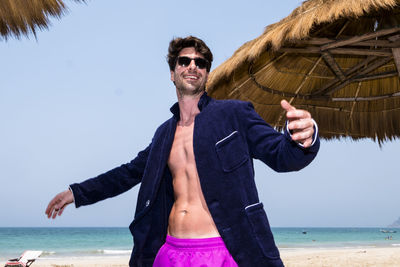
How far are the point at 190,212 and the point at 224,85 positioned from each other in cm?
314

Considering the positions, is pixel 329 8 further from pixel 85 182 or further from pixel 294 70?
pixel 85 182

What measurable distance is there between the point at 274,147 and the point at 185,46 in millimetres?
924

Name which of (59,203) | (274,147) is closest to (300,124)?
(274,147)

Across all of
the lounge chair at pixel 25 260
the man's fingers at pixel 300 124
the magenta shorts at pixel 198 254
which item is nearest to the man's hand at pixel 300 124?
the man's fingers at pixel 300 124

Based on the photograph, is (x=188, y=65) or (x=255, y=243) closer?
(x=255, y=243)

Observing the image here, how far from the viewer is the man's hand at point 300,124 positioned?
1600 millimetres

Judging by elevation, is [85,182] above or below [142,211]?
above

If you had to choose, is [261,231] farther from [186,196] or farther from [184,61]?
[184,61]

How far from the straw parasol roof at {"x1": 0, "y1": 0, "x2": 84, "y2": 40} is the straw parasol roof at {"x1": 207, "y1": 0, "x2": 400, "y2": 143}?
5.83ft

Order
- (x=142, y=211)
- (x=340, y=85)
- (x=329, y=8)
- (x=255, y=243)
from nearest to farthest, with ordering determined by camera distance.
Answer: (x=255, y=243) → (x=142, y=211) → (x=329, y=8) → (x=340, y=85)

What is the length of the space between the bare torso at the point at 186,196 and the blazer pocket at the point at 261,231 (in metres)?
Result: 0.19

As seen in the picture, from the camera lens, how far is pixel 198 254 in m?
1.99

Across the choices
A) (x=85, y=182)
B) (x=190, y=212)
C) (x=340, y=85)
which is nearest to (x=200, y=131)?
(x=190, y=212)

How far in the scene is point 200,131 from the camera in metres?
2.19
